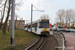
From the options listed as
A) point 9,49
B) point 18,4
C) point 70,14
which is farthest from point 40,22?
point 70,14

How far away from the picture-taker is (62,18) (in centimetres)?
6775

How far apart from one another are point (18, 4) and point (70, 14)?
44.9 m

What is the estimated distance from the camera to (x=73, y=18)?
203 ft

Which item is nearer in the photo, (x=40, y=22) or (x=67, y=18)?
(x=40, y=22)

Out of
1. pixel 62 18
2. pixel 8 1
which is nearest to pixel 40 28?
pixel 8 1

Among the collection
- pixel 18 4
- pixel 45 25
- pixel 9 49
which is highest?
pixel 18 4

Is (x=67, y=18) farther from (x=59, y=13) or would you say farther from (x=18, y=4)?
(x=18, y=4)

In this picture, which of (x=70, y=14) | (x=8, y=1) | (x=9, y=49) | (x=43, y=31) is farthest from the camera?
(x=70, y=14)

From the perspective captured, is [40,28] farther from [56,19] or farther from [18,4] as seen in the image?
[56,19]

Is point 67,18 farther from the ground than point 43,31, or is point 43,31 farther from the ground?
point 67,18

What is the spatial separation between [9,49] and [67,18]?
5928 cm

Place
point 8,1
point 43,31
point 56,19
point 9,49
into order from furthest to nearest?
point 56,19 → point 8,1 → point 43,31 → point 9,49

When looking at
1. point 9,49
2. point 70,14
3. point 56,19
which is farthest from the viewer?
point 56,19

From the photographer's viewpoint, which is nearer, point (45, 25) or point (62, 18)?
point (45, 25)
